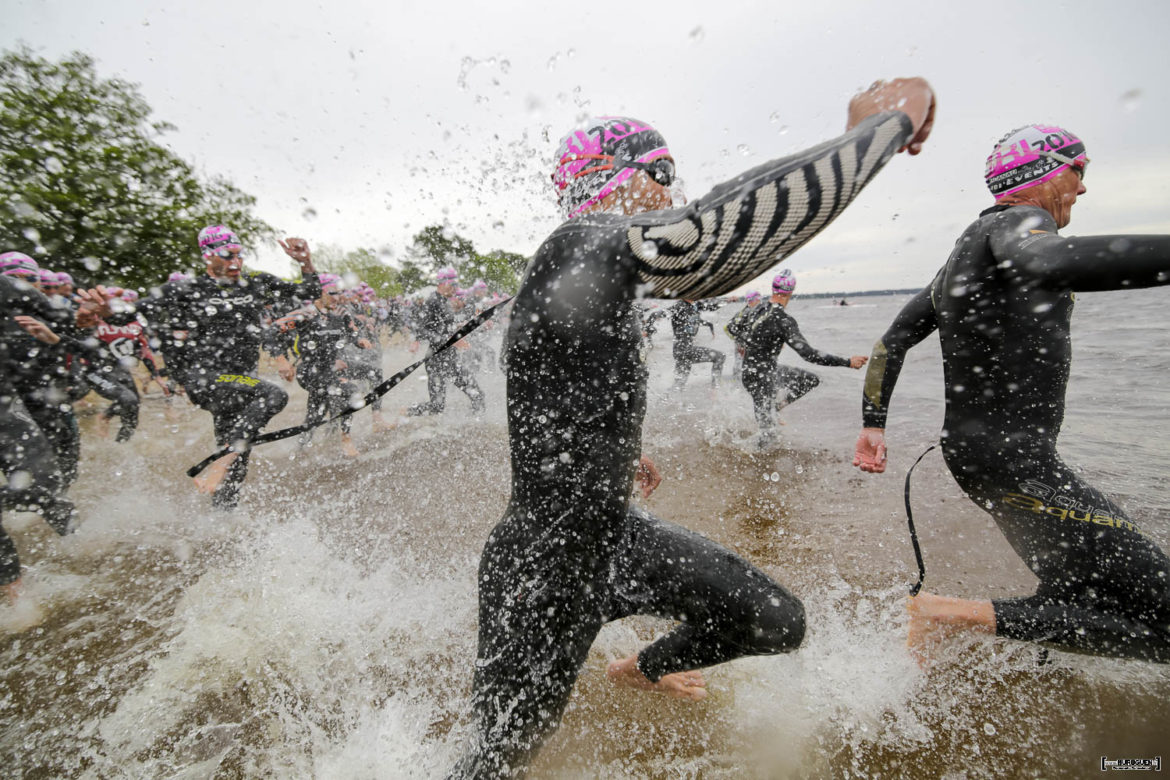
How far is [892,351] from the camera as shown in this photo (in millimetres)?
2410

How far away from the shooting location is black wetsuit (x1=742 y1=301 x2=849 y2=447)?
5.64 m

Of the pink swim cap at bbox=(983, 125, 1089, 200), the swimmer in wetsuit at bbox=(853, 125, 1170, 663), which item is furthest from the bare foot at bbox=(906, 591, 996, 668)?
the pink swim cap at bbox=(983, 125, 1089, 200)

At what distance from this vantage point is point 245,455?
13.9ft

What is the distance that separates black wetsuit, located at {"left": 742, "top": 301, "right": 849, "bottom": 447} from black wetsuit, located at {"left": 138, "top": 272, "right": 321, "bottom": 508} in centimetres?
502

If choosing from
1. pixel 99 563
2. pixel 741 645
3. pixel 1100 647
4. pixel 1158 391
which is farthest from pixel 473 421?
pixel 1158 391

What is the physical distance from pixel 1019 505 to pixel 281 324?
21.7 ft

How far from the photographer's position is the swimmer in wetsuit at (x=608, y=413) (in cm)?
110

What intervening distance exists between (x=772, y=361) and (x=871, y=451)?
12.0 feet

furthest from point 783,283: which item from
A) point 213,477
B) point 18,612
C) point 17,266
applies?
point 17,266

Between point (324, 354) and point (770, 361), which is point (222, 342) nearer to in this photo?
point (324, 354)

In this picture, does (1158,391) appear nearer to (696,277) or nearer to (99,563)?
(696,277)

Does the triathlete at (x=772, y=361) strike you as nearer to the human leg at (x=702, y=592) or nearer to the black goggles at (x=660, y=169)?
the human leg at (x=702, y=592)

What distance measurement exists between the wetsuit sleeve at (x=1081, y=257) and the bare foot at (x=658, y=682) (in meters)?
1.99

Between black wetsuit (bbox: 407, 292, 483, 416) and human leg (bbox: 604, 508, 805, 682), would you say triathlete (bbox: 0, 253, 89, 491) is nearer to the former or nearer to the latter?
black wetsuit (bbox: 407, 292, 483, 416)
